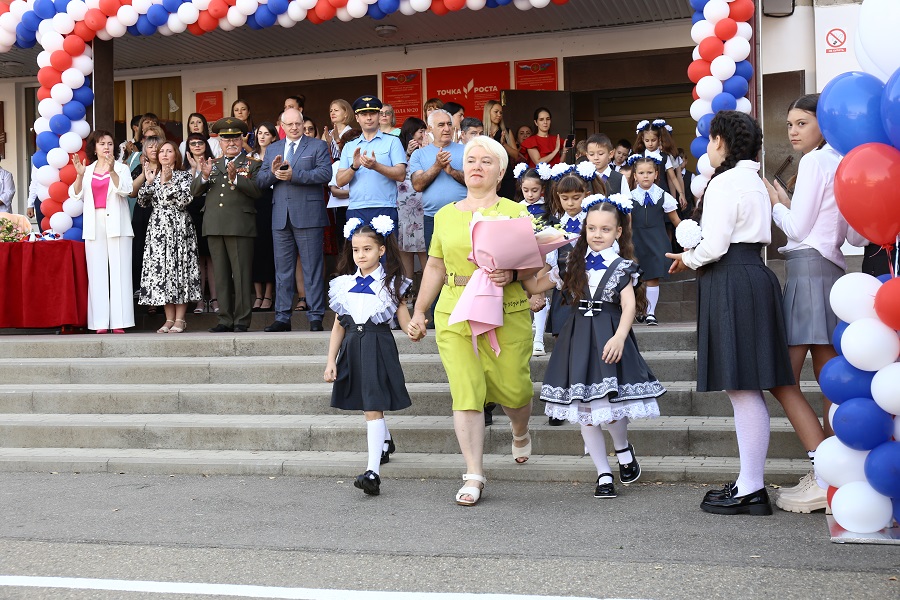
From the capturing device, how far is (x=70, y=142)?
10750mm

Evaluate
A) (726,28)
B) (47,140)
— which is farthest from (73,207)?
(726,28)

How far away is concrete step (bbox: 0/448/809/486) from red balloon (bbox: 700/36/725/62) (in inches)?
164

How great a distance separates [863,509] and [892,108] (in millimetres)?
1754

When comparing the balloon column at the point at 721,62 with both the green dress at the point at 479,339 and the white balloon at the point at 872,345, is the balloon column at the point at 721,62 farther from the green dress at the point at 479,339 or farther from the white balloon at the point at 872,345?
the white balloon at the point at 872,345

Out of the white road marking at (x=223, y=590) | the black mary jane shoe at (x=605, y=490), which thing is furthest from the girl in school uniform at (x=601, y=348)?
the white road marking at (x=223, y=590)

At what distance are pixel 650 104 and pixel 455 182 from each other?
543cm

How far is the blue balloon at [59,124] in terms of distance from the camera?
10758 millimetres

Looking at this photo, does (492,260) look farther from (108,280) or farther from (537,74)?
(537,74)

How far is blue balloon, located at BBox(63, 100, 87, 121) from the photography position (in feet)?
35.8

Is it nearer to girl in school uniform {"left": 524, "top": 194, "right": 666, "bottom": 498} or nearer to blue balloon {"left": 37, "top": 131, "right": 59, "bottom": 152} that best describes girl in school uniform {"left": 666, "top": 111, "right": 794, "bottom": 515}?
girl in school uniform {"left": 524, "top": 194, "right": 666, "bottom": 498}

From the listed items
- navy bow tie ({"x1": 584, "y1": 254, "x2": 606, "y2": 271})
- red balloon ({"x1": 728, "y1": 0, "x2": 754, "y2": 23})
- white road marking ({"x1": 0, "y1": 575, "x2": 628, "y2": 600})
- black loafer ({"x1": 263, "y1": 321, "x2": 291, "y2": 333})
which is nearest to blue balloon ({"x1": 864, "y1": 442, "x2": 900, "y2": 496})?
white road marking ({"x1": 0, "y1": 575, "x2": 628, "y2": 600})

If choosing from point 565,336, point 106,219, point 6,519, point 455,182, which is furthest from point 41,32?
point 565,336

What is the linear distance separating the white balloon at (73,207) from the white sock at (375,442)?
5.45 m

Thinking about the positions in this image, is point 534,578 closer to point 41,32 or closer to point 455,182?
point 455,182
